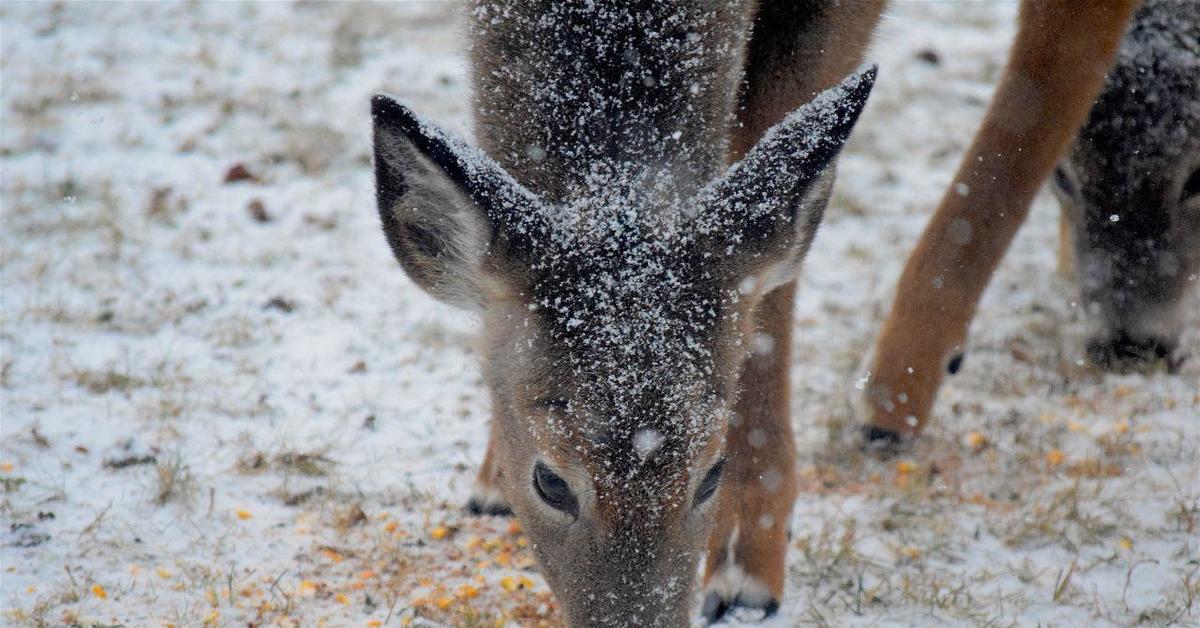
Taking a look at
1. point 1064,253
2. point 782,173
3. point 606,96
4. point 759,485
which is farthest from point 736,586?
point 1064,253

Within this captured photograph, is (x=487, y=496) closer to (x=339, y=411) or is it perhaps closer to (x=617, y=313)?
(x=339, y=411)

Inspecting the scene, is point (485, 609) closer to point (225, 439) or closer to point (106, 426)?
point (225, 439)

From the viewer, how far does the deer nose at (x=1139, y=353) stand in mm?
6562

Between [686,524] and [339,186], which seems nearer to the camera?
[686,524]

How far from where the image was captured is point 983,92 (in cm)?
1120

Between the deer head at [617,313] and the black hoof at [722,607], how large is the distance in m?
0.83

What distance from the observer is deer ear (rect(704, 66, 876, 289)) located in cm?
362

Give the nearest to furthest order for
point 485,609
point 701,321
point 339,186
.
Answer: point 701,321
point 485,609
point 339,186

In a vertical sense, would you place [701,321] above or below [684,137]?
below

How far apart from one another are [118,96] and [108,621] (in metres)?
6.37

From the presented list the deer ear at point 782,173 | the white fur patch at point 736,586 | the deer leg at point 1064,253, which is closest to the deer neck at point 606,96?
the deer ear at point 782,173

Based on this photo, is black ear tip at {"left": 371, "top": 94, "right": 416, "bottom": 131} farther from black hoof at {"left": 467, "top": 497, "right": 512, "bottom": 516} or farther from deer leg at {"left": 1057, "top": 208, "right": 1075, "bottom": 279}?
deer leg at {"left": 1057, "top": 208, "right": 1075, "bottom": 279}

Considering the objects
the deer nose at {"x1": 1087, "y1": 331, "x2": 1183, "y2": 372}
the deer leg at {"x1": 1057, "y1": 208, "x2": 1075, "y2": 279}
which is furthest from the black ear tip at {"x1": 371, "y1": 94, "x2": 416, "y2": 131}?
the deer leg at {"x1": 1057, "y1": 208, "x2": 1075, "y2": 279}

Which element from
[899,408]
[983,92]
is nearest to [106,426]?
[899,408]
